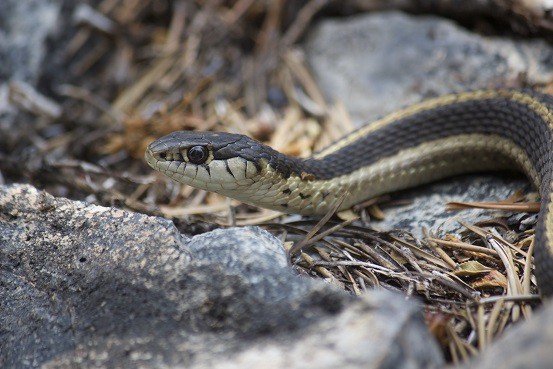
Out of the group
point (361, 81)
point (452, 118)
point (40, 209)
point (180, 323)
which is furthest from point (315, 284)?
point (361, 81)

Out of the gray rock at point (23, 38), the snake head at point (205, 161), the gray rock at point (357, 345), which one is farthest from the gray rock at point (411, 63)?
the gray rock at point (23, 38)

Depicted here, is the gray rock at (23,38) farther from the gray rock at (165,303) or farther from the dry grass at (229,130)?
the gray rock at (165,303)

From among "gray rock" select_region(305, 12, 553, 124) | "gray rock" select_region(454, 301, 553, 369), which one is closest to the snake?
"gray rock" select_region(305, 12, 553, 124)

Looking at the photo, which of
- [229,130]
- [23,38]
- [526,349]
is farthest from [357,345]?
[23,38]

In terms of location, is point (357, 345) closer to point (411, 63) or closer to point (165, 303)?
point (165, 303)

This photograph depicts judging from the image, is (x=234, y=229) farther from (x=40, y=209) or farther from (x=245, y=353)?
(x=40, y=209)

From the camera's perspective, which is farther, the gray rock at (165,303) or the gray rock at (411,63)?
the gray rock at (411,63)
